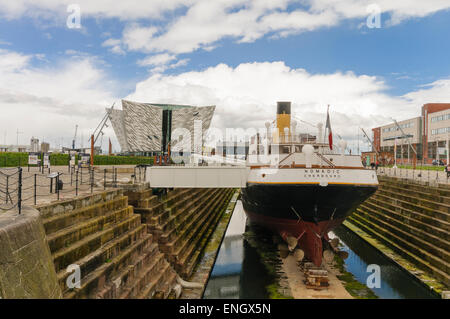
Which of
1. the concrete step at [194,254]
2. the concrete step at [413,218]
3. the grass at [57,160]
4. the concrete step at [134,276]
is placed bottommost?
the concrete step at [194,254]

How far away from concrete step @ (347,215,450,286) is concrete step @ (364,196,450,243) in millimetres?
1540

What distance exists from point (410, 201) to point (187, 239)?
608 inches

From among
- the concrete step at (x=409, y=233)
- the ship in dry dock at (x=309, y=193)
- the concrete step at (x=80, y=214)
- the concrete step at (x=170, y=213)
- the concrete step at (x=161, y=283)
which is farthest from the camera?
the concrete step at (x=409, y=233)

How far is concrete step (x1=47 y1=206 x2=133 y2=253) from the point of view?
7.70 metres

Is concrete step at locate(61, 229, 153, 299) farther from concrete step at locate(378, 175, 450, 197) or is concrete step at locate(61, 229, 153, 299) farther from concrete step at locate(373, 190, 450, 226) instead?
concrete step at locate(378, 175, 450, 197)

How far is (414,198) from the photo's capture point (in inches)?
786

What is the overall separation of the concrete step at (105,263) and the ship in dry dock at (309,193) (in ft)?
23.5

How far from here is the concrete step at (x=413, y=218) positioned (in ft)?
50.8

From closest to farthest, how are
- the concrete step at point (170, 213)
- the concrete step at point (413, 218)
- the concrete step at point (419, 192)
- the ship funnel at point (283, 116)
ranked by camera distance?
the concrete step at point (170, 213), the concrete step at point (413, 218), the concrete step at point (419, 192), the ship funnel at point (283, 116)

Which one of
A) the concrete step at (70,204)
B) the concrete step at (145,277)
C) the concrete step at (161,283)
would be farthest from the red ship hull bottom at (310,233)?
the concrete step at (70,204)

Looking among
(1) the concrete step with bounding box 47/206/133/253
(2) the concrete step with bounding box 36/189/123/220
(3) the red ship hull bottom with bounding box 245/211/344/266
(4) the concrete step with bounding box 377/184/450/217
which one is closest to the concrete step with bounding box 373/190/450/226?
(4) the concrete step with bounding box 377/184/450/217

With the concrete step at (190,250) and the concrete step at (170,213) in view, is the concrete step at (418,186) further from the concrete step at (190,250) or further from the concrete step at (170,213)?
the concrete step at (170,213)

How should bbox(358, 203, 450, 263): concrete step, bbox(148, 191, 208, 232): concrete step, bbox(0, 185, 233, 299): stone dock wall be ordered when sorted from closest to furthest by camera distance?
bbox(0, 185, 233, 299): stone dock wall, bbox(148, 191, 208, 232): concrete step, bbox(358, 203, 450, 263): concrete step

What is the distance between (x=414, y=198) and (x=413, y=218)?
6.73ft
